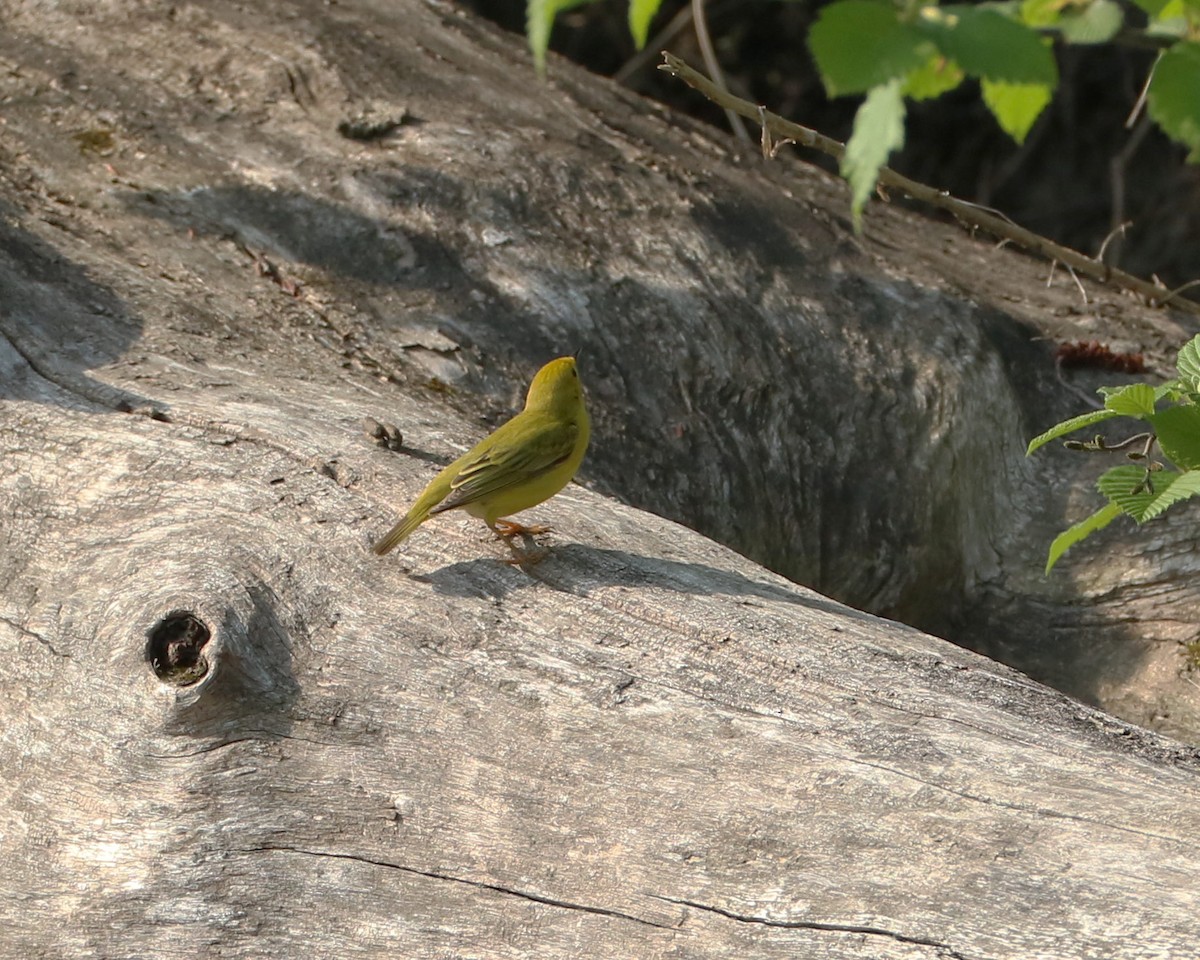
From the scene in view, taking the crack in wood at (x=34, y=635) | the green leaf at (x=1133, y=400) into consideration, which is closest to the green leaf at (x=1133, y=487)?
the green leaf at (x=1133, y=400)

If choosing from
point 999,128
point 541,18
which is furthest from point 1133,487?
point 999,128

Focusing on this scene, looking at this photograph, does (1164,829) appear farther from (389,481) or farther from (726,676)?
(389,481)

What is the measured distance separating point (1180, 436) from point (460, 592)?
166cm

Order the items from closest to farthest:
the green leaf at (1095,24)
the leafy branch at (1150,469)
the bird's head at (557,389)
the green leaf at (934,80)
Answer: the green leaf at (1095,24) < the green leaf at (934,80) < the leafy branch at (1150,469) < the bird's head at (557,389)

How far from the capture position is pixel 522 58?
6031 mm

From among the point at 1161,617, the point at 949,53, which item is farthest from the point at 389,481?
the point at 1161,617

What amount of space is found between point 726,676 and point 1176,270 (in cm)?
952

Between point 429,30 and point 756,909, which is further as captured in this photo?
point 429,30

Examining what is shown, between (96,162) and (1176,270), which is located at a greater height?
(1176,270)

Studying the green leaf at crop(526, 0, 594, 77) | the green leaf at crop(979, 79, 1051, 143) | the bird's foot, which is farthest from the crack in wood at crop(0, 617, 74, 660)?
the green leaf at crop(979, 79, 1051, 143)

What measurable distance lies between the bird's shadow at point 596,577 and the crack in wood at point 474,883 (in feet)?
2.25

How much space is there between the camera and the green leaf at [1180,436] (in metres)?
2.74

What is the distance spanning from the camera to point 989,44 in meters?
1.29

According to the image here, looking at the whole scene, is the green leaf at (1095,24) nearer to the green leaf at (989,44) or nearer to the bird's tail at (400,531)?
the green leaf at (989,44)
